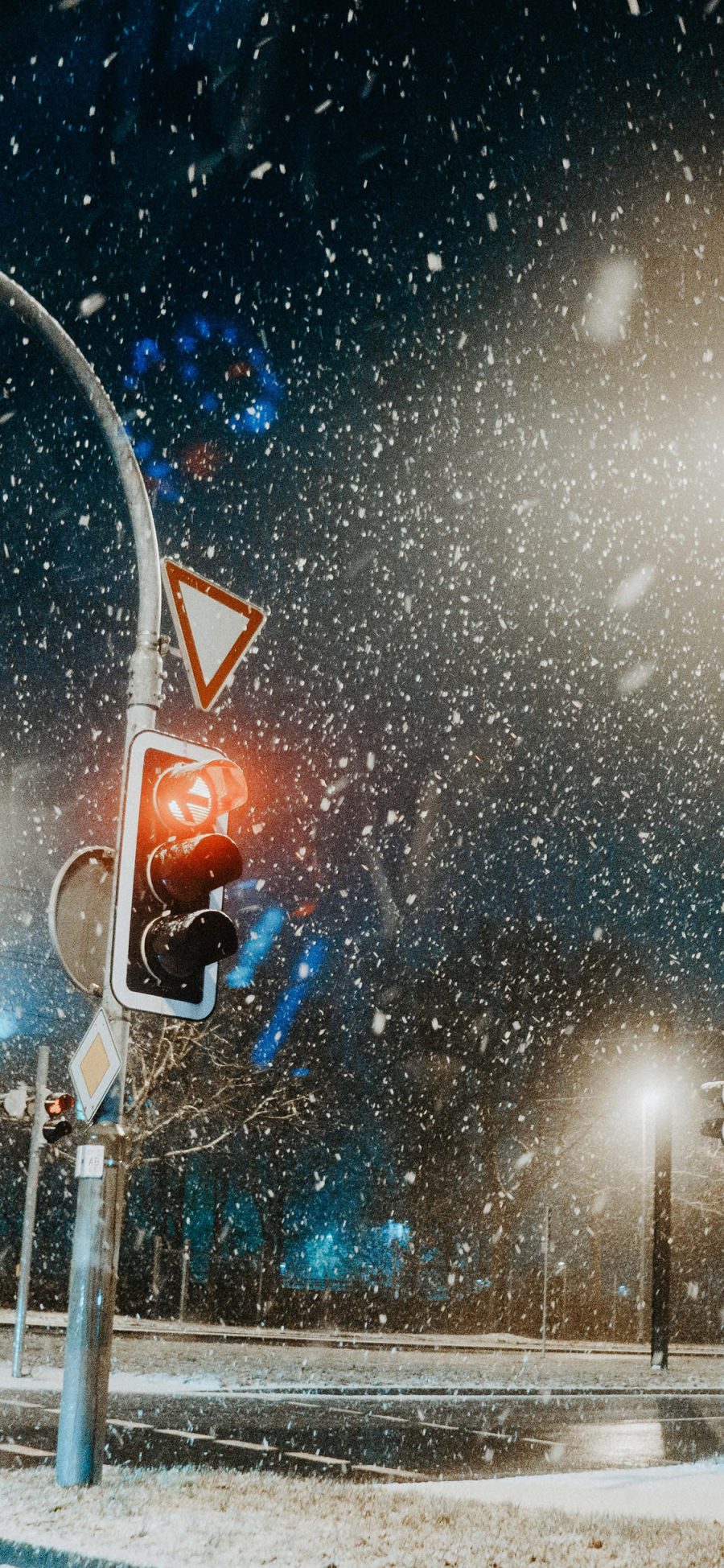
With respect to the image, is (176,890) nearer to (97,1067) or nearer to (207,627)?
(207,627)

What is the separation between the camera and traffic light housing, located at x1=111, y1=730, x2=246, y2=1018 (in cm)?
525

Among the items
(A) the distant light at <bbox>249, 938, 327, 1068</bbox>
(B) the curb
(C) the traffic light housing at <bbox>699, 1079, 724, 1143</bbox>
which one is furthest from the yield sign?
(A) the distant light at <bbox>249, 938, 327, 1068</bbox>

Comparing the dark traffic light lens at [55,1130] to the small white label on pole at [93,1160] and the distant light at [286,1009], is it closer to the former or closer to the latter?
the small white label on pole at [93,1160]

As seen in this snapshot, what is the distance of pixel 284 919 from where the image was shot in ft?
108

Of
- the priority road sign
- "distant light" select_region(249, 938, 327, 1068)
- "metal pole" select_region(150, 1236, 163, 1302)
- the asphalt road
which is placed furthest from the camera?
"metal pole" select_region(150, 1236, 163, 1302)

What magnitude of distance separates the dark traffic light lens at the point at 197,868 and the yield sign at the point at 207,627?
1.72 m

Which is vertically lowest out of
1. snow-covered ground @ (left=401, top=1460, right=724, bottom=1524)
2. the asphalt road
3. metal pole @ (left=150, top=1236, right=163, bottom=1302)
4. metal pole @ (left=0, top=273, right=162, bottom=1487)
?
metal pole @ (left=150, top=1236, right=163, bottom=1302)

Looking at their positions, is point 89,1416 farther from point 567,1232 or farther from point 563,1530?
point 567,1232

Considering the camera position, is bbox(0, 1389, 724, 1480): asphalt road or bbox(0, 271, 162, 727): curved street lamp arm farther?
bbox(0, 1389, 724, 1480): asphalt road

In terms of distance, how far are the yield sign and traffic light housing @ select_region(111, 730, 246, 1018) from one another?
4.34 ft

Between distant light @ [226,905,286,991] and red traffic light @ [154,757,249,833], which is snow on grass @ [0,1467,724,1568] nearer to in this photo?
red traffic light @ [154,757,249,833]

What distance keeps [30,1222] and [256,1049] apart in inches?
550

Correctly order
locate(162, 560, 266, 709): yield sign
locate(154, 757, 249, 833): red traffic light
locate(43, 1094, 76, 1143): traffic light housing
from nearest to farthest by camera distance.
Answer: locate(154, 757, 249, 833): red traffic light → locate(162, 560, 266, 709): yield sign → locate(43, 1094, 76, 1143): traffic light housing

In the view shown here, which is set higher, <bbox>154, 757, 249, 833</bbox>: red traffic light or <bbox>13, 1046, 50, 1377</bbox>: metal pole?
<bbox>154, 757, 249, 833</bbox>: red traffic light
